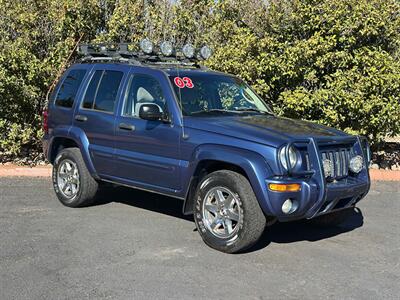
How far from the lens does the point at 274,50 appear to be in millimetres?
9734

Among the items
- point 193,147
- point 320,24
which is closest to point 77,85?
point 193,147

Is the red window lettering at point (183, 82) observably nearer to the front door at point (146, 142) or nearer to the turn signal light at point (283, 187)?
the front door at point (146, 142)

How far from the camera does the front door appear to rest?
585cm

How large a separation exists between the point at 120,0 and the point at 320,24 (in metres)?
3.71

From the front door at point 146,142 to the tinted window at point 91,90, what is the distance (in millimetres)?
631

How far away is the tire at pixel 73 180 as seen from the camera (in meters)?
6.96

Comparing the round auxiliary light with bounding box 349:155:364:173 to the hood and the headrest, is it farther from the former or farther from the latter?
the headrest

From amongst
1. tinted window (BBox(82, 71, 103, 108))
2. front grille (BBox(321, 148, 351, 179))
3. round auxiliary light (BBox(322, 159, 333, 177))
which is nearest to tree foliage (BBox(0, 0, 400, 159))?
tinted window (BBox(82, 71, 103, 108))

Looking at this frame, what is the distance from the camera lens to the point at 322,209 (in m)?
5.32

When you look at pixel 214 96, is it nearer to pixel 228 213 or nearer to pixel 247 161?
pixel 247 161

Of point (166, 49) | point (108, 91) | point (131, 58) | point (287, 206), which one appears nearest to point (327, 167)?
Answer: point (287, 206)

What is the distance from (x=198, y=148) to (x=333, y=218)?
1.95 m

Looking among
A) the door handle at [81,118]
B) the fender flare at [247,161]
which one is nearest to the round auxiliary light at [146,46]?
the door handle at [81,118]

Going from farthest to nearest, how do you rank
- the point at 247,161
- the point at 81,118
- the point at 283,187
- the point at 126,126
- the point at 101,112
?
1. the point at 81,118
2. the point at 101,112
3. the point at 126,126
4. the point at 247,161
5. the point at 283,187
